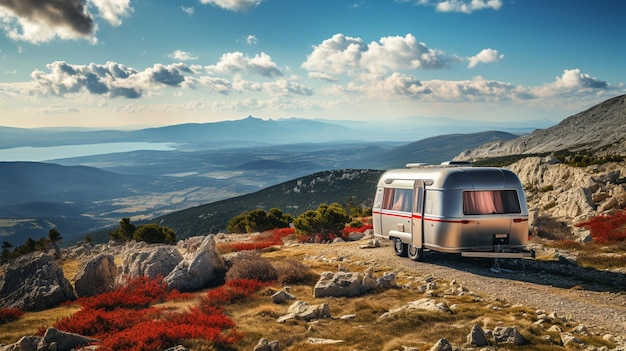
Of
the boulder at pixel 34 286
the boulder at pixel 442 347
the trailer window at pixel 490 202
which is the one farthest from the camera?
the boulder at pixel 34 286

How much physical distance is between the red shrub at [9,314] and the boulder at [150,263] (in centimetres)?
381

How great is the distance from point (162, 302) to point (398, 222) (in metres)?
10.7

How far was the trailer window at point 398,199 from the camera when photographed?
697 inches

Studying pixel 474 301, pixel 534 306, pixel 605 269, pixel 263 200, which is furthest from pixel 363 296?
pixel 263 200

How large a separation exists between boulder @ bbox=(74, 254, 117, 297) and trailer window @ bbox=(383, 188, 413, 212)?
1302cm

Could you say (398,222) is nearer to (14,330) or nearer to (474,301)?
(474,301)

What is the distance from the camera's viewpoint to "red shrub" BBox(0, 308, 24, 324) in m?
14.1

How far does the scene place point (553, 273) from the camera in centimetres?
1567

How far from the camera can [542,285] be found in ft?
45.7

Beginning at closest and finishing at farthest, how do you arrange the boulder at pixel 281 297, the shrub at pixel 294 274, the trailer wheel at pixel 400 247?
the boulder at pixel 281 297, the shrub at pixel 294 274, the trailer wheel at pixel 400 247

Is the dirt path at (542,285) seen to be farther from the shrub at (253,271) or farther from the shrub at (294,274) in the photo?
the shrub at (253,271)

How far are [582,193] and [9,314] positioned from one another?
3827cm

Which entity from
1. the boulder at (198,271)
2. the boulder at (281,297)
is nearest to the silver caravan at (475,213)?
the boulder at (281,297)

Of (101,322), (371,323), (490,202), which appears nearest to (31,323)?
(101,322)
